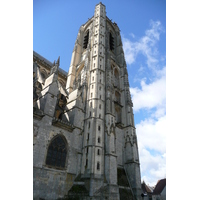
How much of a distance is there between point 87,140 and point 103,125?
9.79ft

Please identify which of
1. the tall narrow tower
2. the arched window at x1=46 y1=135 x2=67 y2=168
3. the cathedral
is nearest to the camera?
the cathedral

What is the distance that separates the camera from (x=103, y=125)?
21.2 meters

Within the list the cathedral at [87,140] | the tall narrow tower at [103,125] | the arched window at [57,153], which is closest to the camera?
the cathedral at [87,140]

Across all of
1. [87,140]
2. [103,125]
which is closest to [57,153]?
[87,140]

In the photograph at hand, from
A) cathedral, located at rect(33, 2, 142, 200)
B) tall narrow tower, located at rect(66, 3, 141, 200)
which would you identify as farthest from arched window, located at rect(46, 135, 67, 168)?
tall narrow tower, located at rect(66, 3, 141, 200)

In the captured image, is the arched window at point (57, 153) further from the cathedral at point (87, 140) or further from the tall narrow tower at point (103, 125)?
the tall narrow tower at point (103, 125)

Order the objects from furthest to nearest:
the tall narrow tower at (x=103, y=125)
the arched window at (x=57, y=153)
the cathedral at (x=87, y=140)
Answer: the tall narrow tower at (x=103, y=125) < the arched window at (x=57, y=153) < the cathedral at (x=87, y=140)

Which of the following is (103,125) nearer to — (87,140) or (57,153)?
(87,140)

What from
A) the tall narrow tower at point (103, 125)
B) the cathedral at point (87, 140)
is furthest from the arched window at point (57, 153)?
the tall narrow tower at point (103, 125)

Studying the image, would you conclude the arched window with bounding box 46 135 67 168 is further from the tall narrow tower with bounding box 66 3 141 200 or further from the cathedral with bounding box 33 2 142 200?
the tall narrow tower with bounding box 66 3 141 200

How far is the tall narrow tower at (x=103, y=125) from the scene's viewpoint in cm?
1772

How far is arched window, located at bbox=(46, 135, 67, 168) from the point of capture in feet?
52.3
